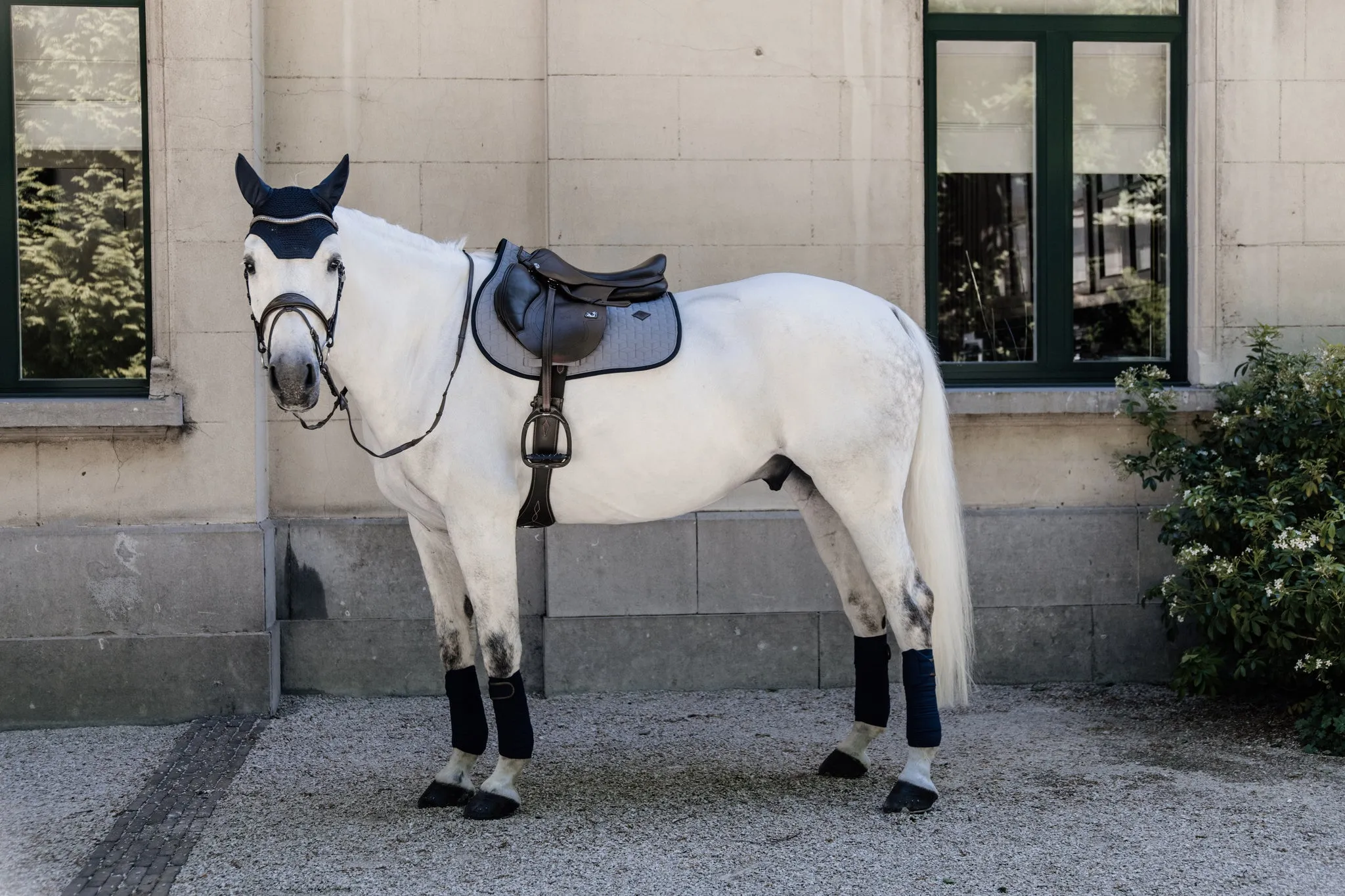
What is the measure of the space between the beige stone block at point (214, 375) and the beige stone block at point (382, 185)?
0.86 m

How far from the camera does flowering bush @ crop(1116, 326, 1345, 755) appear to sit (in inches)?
193

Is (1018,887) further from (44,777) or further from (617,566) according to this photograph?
(44,777)

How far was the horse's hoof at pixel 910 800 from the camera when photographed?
4.24 m

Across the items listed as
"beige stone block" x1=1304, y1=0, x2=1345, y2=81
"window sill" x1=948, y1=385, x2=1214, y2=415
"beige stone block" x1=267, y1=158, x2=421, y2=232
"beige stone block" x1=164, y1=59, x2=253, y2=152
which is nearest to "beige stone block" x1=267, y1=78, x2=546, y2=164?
"beige stone block" x1=267, y1=158, x2=421, y2=232

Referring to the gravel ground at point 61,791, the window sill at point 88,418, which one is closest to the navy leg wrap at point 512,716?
the gravel ground at point 61,791

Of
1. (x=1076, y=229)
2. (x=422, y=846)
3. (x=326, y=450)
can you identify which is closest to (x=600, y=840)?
(x=422, y=846)

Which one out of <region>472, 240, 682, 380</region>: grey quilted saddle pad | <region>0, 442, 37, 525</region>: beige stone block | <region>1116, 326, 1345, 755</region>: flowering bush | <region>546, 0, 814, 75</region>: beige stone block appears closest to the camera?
<region>472, 240, 682, 380</region>: grey quilted saddle pad

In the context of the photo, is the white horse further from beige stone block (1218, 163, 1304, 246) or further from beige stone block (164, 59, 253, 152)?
beige stone block (1218, 163, 1304, 246)

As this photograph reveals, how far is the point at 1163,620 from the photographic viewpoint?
20.0ft

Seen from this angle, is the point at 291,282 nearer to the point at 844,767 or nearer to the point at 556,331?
the point at 556,331

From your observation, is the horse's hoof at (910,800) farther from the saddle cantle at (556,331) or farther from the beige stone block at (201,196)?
the beige stone block at (201,196)

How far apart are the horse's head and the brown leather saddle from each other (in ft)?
2.15

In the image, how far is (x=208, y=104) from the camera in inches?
222

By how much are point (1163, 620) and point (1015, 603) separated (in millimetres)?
727
